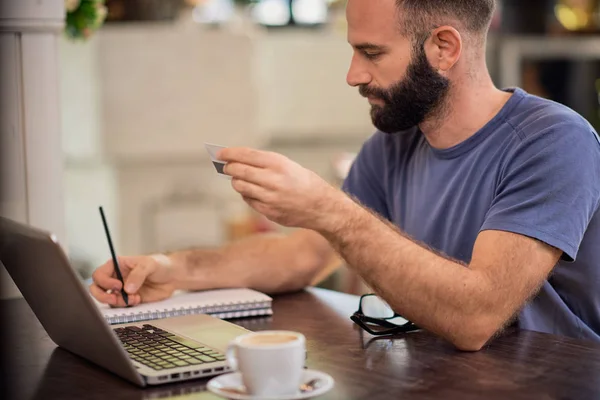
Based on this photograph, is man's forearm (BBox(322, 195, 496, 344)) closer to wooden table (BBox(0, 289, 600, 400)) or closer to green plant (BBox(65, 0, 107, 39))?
wooden table (BBox(0, 289, 600, 400))

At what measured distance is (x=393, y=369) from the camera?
1.12 metres

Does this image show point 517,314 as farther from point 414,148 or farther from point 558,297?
point 414,148

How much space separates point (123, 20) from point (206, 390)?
2975mm

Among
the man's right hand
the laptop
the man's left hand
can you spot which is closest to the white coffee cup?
the laptop

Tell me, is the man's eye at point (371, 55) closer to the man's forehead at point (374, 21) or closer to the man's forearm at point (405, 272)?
the man's forehead at point (374, 21)

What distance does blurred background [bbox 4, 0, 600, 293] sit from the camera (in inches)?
148

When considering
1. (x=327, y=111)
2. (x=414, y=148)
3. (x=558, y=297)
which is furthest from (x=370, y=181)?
(x=327, y=111)

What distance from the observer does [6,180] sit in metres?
1.77

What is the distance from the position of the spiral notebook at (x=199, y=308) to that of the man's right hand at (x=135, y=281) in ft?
0.06

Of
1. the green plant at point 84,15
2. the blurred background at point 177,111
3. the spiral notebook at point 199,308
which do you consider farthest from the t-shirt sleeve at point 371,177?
the blurred background at point 177,111

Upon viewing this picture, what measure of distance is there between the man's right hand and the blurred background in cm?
189

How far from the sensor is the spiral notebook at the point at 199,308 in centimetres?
142

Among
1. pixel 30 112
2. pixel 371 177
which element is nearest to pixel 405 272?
A: pixel 371 177

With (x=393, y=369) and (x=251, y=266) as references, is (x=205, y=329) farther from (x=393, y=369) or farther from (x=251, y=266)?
(x=251, y=266)
